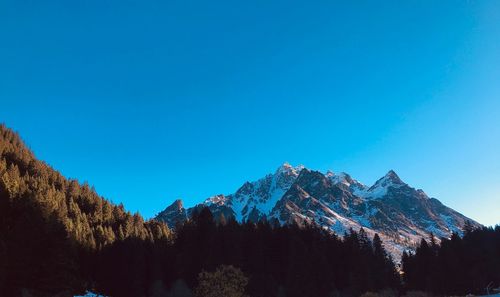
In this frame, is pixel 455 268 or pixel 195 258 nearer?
pixel 195 258

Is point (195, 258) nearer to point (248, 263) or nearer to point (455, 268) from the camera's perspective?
point (248, 263)

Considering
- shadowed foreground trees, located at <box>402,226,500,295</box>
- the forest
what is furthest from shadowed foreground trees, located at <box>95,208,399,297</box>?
shadowed foreground trees, located at <box>402,226,500,295</box>

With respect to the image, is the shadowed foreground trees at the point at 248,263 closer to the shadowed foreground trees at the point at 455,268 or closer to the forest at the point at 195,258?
the forest at the point at 195,258

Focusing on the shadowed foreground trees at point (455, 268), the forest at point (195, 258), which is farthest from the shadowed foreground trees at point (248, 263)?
the shadowed foreground trees at point (455, 268)

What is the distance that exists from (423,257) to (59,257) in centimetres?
10587

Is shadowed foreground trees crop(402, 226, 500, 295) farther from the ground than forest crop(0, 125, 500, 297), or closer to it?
closer to it

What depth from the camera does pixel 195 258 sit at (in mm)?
106438

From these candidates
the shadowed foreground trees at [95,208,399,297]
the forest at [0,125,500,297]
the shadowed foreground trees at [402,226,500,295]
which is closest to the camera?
the forest at [0,125,500,297]

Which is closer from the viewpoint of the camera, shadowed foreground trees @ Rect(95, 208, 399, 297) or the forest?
the forest

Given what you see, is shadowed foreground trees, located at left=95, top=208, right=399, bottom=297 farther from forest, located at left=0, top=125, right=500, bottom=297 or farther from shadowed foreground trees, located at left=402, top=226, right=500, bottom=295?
shadowed foreground trees, located at left=402, top=226, right=500, bottom=295

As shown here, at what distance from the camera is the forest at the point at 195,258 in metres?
65.5

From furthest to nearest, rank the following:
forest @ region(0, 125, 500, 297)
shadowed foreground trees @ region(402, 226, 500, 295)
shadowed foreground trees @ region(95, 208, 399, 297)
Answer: shadowed foreground trees @ region(402, 226, 500, 295)
shadowed foreground trees @ region(95, 208, 399, 297)
forest @ region(0, 125, 500, 297)

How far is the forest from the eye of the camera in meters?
65.5

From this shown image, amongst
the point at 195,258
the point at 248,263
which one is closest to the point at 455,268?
the point at 248,263
